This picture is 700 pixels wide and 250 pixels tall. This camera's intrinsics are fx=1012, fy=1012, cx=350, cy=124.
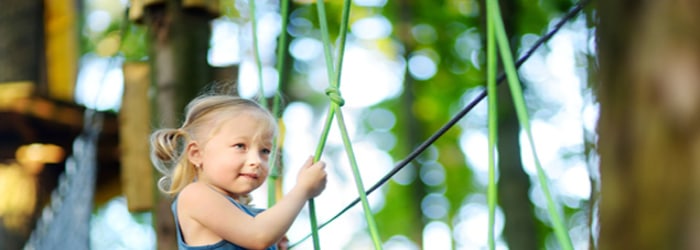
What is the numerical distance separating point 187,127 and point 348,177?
786cm

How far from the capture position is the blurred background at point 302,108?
2703 mm

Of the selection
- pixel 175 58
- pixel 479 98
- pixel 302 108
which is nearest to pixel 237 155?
pixel 479 98

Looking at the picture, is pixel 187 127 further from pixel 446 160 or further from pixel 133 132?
pixel 446 160

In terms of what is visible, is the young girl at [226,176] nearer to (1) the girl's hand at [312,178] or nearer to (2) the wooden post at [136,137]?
(1) the girl's hand at [312,178]

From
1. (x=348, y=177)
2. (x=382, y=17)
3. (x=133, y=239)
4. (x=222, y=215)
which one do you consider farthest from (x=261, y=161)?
(x=133, y=239)

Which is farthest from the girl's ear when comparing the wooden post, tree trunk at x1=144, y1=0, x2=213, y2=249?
the wooden post

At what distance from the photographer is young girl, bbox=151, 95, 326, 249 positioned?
1364 mm

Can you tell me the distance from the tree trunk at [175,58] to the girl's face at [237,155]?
1.11 metres

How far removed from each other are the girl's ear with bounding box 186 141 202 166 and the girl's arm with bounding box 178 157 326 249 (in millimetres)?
91

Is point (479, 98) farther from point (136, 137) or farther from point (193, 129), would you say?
point (136, 137)

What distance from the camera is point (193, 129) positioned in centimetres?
150

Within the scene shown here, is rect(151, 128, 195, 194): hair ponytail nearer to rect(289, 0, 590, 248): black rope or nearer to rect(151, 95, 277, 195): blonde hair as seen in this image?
rect(151, 95, 277, 195): blonde hair

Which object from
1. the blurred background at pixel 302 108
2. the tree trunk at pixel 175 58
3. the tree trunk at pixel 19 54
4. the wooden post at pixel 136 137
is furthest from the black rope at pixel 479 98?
the tree trunk at pixel 19 54

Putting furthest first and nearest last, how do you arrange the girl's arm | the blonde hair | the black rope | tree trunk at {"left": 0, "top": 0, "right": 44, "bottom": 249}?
1. tree trunk at {"left": 0, "top": 0, "right": 44, "bottom": 249}
2. the blonde hair
3. the girl's arm
4. the black rope
